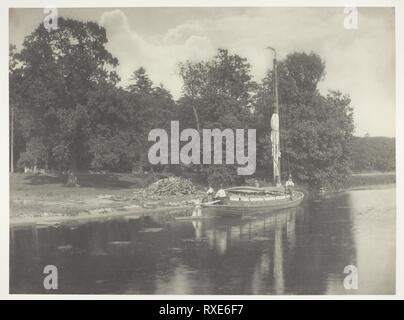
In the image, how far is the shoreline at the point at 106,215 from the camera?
456 inches

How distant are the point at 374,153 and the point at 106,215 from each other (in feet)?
19.5

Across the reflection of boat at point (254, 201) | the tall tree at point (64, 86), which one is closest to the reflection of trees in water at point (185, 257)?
the reflection of boat at point (254, 201)

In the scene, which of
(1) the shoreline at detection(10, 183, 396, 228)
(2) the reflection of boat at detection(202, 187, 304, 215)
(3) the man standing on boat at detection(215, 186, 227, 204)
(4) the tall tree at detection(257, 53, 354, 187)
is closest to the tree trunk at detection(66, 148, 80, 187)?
(1) the shoreline at detection(10, 183, 396, 228)

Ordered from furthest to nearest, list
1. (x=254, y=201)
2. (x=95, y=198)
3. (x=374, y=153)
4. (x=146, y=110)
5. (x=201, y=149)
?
(x=254, y=201)
(x=95, y=198)
(x=146, y=110)
(x=201, y=149)
(x=374, y=153)

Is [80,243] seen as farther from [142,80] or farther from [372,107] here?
[372,107]

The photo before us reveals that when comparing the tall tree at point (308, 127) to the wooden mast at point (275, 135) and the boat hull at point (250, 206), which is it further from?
the boat hull at point (250, 206)

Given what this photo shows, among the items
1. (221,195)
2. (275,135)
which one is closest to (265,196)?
(221,195)

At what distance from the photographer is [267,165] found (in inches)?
485

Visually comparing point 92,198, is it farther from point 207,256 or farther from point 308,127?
point 308,127

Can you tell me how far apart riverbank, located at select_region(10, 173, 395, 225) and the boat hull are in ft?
1.41

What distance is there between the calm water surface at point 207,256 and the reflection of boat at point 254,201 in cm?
42

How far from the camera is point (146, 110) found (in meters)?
12.2

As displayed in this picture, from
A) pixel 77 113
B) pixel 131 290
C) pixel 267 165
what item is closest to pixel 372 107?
pixel 267 165

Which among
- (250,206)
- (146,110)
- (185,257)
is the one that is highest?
(146,110)
